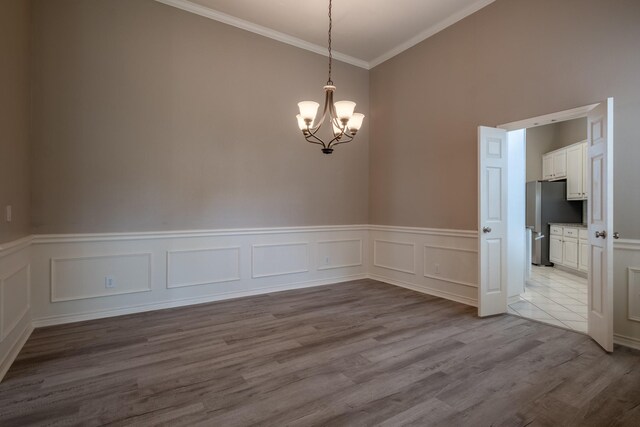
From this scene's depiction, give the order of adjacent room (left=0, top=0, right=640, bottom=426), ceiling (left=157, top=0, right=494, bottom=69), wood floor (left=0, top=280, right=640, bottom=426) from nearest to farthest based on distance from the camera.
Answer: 1. wood floor (left=0, top=280, right=640, bottom=426)
2. adjacent room (left=0, top=0, right=640, bottom=426)
3. ceiling (left=157, top=0, right=494, bottom=69)

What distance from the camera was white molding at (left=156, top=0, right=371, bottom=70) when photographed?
13.0 feet

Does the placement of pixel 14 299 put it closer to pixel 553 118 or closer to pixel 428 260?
pixel 428 260

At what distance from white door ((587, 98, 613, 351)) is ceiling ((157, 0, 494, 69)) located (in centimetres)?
208

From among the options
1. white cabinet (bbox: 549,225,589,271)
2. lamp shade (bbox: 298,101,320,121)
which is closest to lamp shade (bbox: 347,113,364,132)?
lamp shade (bbox: 298,101,320,121)

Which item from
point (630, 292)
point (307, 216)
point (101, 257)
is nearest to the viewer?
point (630, 292)

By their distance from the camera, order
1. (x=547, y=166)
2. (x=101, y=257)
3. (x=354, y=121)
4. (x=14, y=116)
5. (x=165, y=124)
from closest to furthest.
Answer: (x=14, y=116)
(x=354, y=121)
(x=101, y=257)
(x=165, y=124)
(x=547, y=166)

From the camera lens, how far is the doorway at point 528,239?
273cm

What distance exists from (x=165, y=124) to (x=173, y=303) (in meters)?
2.20

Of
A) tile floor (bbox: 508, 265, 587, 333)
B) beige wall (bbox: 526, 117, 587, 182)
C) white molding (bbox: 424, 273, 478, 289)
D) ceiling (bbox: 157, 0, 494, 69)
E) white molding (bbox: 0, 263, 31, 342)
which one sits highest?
ceiling (bbox: 157, 0, 494, 69)

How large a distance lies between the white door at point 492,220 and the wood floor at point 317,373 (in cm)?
24

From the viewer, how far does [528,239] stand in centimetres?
518

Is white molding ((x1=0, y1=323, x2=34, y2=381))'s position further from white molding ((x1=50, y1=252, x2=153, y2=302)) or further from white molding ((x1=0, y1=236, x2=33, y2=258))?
white molding ((x1=0, y1=236, x2=33, y2=258))

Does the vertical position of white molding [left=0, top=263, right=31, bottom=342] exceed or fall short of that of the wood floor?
it exceeds it

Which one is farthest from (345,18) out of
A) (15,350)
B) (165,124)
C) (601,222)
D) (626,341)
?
(15,350)
